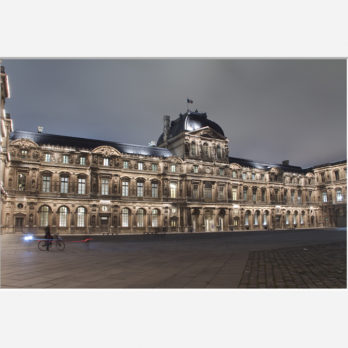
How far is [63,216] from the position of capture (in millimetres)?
38156

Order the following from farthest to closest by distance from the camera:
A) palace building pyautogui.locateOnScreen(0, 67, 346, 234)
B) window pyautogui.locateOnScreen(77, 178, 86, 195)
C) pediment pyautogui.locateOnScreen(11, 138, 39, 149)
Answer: window pyautogui.locateOnScreen(77, 178, 86, 195)
palace building pyautogui.locateOnScreen(0, 67, 346, 234)
pediment pyautogui.locateOnScreen(11, 138, 39, 149)

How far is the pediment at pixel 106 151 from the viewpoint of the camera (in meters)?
41.1

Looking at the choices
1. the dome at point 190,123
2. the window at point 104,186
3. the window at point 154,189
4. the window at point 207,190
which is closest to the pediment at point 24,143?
the window at point 104,186

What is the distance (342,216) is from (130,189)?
39219mm

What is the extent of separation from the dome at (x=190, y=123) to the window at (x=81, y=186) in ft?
57.8

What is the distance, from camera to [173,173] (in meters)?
46.8

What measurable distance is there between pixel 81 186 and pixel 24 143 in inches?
337

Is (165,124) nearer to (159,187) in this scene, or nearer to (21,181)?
(159,187)

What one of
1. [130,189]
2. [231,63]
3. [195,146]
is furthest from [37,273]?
[195,146]

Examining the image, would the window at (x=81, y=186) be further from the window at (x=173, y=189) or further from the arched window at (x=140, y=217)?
the window at (x=173, y=189)

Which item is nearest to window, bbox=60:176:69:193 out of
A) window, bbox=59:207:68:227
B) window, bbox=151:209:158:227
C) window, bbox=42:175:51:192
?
window, bbox=42:175:51:192

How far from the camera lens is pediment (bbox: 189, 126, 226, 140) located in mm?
49741

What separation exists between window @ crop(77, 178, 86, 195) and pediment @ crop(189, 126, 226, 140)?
18.8m

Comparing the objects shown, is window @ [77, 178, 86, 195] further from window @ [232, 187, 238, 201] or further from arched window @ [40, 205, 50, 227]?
window @ [232, 187, 238, 201]
